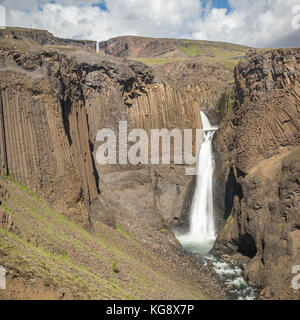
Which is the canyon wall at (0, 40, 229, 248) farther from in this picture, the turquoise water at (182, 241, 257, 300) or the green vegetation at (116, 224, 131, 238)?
the turquoise water at (182, 241, 257, 300)

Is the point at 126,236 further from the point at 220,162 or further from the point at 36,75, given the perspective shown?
the point at 220,162

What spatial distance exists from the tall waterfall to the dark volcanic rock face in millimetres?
2322

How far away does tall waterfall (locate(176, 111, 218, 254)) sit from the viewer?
28.5m

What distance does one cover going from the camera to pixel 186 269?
19.3m

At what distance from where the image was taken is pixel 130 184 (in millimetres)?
25812

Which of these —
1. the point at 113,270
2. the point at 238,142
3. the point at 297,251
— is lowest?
the point at 297,251

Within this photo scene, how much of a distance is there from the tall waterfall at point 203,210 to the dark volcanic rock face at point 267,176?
7.62 feet

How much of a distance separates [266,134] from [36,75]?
17.1 metres

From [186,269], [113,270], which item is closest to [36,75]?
[113,270]

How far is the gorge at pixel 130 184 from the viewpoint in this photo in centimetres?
1274

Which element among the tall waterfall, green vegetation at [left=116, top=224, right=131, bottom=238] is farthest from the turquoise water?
green vegetation at [left=116, top=224, right=131, bottom=238]

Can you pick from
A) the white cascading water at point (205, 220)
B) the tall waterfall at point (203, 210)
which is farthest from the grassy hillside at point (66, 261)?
the tall waterfall at point (203, 210)

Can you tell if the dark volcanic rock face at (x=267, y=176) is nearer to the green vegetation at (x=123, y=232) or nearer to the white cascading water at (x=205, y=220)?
the white cascading water at (x=205, y=220)

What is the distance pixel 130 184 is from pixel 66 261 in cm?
1423
